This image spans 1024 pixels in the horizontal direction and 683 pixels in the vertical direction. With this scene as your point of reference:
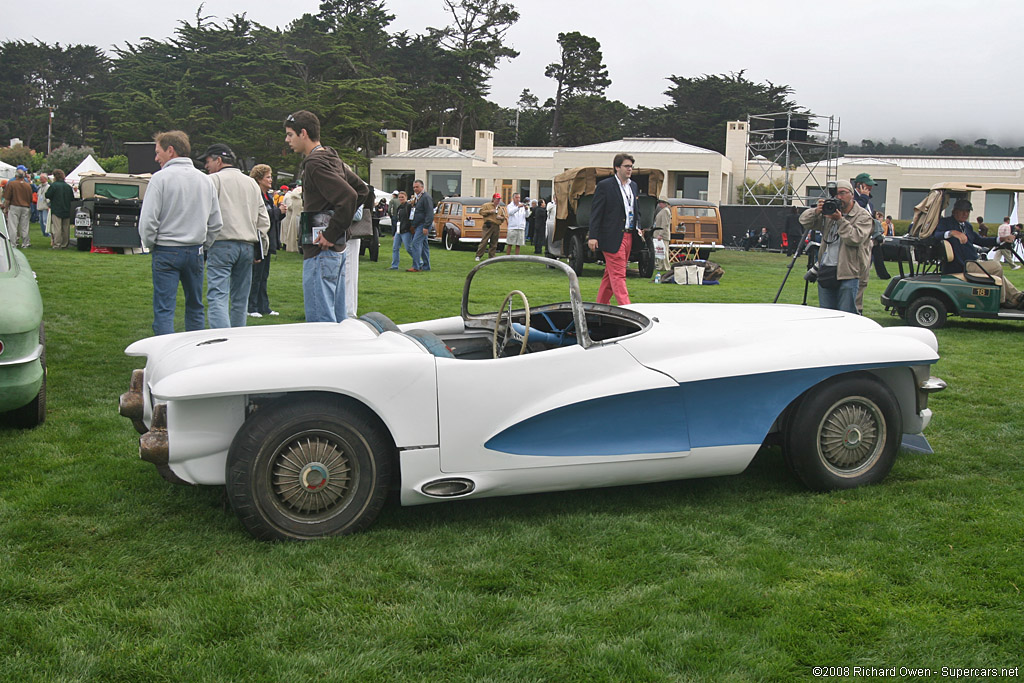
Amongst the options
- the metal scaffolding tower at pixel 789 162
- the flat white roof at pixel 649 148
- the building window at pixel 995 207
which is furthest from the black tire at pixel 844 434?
the building window at pixel 995 207

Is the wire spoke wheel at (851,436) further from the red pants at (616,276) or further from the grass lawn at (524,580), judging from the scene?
the red pants at (616,276)

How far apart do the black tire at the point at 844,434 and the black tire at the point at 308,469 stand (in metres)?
2.04

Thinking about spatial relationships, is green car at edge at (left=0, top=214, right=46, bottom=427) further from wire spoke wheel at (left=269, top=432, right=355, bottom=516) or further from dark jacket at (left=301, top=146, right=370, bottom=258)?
wire spoke wheel at (left=269, top=432, right=355, bottom=516)

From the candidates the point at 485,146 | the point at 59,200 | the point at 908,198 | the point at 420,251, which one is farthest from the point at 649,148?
the point at 59,200

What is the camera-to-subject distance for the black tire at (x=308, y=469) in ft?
11.4

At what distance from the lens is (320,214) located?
19.7 ft

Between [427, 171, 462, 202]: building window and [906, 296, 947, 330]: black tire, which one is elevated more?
[427, 171, 462, 202]: building window

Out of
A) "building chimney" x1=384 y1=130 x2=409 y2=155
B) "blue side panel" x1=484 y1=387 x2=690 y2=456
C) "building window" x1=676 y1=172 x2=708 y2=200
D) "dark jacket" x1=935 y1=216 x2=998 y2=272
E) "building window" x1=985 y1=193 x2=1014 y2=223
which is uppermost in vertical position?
"building chimney" x1=384 y1=130 x2=409 y2=155

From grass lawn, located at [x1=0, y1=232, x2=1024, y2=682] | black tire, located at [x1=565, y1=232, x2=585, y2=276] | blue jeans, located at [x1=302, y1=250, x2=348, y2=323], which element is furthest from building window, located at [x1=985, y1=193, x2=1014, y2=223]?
blue jeans, located at [x1=302, y1=250, x2=348, y2=323]

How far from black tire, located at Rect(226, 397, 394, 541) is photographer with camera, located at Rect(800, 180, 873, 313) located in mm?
6002

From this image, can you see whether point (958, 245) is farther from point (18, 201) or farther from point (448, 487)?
point (18, 201)

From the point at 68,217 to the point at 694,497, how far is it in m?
18.6

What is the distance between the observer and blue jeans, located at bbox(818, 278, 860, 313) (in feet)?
27.5

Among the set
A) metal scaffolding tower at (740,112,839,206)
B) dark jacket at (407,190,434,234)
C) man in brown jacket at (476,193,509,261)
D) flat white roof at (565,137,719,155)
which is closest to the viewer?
dark jacket at (407,190,434,234)
